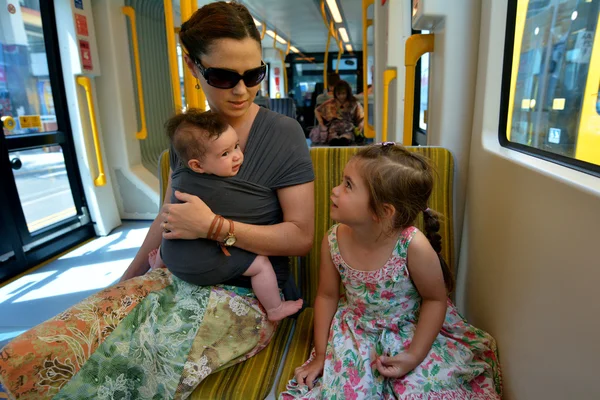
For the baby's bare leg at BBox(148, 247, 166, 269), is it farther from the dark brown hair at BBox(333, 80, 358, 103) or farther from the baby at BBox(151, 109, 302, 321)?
the dark brown hair at BBox(333, 80, 358, 103)

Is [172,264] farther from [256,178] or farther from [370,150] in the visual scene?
[370,150]

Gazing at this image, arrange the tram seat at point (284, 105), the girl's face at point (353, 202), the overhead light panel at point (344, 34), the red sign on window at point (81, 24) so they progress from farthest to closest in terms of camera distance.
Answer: the overhead light panel at point (344, 34) → the tram seat at point (284, 105) → the red sign on window at point (81, 24) → the girl's face at point (353, 202)

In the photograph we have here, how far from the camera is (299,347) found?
1.39 meters

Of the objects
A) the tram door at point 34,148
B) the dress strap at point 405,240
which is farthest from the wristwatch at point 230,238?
the tram door at point 34,148

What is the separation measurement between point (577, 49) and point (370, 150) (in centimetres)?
69

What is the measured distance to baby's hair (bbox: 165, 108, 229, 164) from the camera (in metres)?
1.23

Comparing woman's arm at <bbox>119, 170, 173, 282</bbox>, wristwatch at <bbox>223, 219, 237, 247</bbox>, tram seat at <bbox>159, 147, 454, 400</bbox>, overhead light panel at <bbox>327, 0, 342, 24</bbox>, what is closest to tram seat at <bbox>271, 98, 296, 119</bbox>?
overhead light panel at <bbox>327, 0, 342, 24</bbox>

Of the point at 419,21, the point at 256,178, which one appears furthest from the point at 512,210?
the point at 419,21

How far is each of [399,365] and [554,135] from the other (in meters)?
0.85

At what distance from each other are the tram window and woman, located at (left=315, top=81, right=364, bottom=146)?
4.73 metres

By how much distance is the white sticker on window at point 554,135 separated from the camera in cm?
121

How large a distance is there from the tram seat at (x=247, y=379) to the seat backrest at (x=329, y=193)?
1.13ft

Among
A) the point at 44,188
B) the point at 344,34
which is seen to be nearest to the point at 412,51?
the point at 44,188

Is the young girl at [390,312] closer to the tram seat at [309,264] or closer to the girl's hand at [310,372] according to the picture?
the girl's hand at [310,372]
